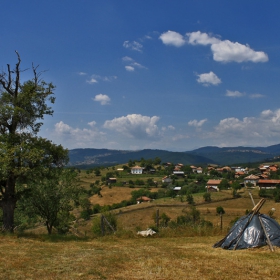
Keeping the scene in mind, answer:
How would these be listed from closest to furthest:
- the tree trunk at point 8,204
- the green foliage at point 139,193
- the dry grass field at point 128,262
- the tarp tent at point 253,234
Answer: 1. the dry grass field at point 128,262
2. the tarp tent at point 253,234
3. the tree trunk at point 8,204
4. the green foliage at point 139,193

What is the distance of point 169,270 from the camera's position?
9508mm

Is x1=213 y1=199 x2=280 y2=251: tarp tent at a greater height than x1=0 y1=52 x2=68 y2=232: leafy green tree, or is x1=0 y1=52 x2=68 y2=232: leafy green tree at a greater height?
x1=0 y1=52 x2=68 y2=232: leafy green tree

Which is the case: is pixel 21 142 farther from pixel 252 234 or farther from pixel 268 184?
pixel 268 184

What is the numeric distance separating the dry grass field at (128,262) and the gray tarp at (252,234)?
1.54 ft

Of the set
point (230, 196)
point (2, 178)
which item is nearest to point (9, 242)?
point (2, 178)

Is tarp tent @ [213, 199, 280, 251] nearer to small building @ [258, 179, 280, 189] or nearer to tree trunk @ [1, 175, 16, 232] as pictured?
A: tree trunk @ [1, 175, 16, 232]

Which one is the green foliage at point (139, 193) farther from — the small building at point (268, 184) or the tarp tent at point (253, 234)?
the tarp tent at point (253, 234)

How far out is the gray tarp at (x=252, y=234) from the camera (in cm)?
1321

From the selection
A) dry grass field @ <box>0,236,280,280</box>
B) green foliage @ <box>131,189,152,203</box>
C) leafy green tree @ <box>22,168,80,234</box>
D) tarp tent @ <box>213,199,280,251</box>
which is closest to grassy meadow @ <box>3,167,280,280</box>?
dry grass field @ <box>0,236,280,280</box>

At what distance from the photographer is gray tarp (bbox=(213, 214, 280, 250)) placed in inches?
520

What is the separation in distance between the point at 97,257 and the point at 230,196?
9091cm

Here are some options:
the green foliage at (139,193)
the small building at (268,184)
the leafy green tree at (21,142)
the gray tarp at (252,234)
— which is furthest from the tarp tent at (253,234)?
the small building at (268,184)

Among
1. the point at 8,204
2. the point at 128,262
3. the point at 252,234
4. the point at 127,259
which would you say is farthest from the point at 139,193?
the point at 128,262

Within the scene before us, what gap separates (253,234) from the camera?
13492 millimetres
